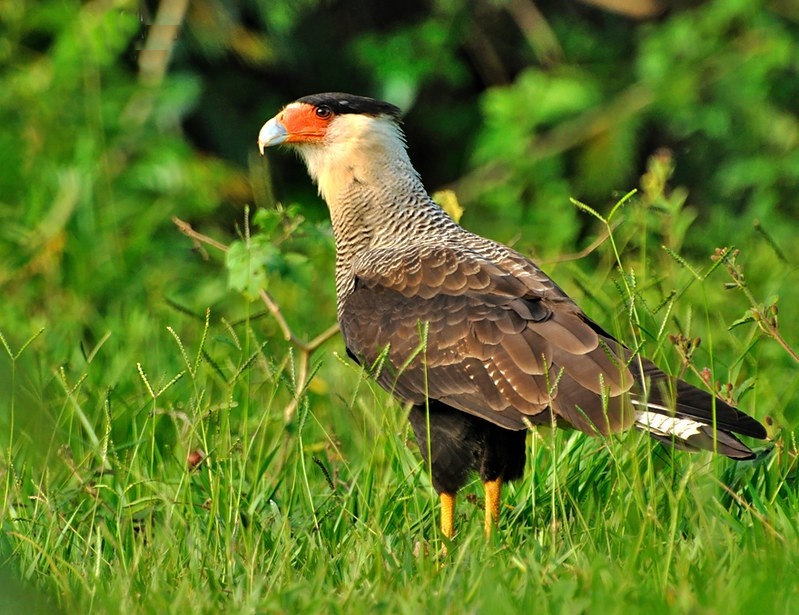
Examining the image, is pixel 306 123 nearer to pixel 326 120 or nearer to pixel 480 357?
pixel 326 120

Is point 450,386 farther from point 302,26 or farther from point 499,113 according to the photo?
point 302,26

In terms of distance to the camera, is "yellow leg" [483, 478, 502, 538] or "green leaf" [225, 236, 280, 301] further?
"green leaf" [225, 236, 280, 301]

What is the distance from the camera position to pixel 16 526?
3576 mm

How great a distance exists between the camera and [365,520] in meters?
3.71

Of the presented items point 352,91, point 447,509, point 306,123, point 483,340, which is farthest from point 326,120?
point 352,91

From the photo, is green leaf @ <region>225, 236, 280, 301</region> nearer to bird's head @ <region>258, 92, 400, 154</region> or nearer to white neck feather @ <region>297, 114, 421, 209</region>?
white neck feather @ <region>297, 114, 421, 209</region>

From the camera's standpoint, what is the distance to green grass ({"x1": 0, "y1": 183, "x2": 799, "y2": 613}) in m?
2.81

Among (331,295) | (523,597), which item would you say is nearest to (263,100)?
(331,295)

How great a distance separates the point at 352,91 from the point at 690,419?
18.3ft

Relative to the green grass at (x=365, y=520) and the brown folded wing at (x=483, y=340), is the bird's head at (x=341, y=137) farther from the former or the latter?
the green grass at (x=365, y=520)

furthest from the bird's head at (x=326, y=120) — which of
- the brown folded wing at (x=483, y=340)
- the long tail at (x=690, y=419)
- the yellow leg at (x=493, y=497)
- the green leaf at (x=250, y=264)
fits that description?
the long tail at (x=690, y=419)

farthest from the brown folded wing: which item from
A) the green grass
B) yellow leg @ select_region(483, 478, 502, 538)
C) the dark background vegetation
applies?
the dark background vegetation

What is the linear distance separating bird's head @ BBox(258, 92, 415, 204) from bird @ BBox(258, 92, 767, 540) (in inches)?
6.2

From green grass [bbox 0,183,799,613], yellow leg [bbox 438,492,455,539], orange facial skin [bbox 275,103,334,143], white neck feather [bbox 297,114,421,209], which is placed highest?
orange facial skin [bbox 275,103,334,143]
